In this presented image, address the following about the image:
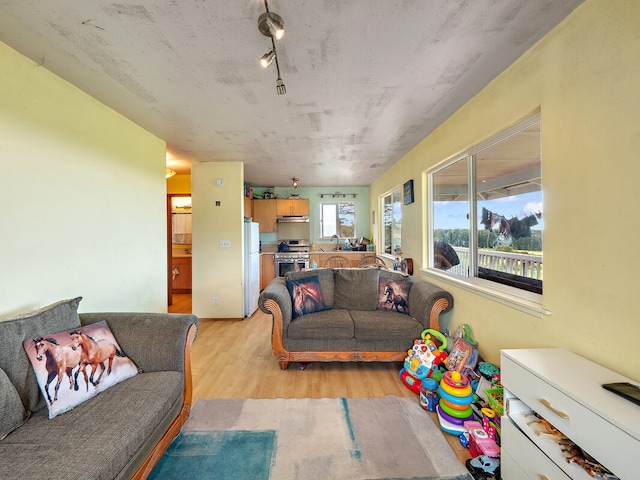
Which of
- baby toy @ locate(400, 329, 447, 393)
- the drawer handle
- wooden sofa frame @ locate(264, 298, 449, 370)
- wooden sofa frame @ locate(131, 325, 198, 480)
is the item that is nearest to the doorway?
wooden sofa frame @ locate(264, 298, 449, 370)

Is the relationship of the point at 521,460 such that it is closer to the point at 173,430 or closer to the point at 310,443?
the point at 310,443

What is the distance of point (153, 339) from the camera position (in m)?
1.58

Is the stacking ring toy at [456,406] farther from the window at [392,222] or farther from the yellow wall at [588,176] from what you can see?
the window at [392,222]

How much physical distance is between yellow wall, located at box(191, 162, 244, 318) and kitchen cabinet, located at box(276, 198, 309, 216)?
1995 millimetres

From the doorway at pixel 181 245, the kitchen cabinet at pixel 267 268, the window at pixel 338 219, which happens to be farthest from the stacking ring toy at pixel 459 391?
the doorway at pixel 181 245

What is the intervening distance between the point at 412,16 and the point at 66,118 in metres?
2.47

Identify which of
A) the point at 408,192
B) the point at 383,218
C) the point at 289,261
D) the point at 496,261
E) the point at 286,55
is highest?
the point at 286,55

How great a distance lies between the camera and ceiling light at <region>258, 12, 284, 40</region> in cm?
122

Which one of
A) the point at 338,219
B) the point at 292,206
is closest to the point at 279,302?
the point at 292,206

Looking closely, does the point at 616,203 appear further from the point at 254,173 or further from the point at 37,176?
the point at 254,173

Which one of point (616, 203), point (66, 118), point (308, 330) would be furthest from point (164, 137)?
point (616, 203)

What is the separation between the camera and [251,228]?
4.11 metres

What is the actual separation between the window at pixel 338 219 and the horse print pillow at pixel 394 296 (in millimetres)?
3475

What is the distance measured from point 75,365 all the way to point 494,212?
9.92ft
